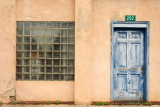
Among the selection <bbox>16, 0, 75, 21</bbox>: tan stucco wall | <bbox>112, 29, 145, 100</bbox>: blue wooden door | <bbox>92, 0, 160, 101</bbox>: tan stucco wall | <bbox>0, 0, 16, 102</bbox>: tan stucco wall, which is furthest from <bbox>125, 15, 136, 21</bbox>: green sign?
<bbox>0, 0, 16, 102</bbox>: tan stucco wall

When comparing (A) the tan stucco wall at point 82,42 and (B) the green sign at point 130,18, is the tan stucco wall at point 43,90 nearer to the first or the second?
(A) the tan stucco wall at point 82,42

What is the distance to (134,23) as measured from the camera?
6.80 meters

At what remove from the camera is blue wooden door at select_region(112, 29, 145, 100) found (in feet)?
22.8

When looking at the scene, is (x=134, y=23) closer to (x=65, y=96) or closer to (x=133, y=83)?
(x=133, y=83)

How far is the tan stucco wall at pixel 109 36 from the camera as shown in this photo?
681cm

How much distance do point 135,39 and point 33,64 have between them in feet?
10.3

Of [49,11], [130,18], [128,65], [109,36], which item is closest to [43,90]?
[49,11]

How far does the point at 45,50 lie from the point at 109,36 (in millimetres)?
1943

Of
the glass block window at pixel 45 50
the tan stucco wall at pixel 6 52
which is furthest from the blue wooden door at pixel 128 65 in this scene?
the tan stucco wall at pixel 6 52

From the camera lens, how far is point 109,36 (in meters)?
6.82

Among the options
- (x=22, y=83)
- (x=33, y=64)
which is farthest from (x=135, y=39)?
(x=22, y=83)

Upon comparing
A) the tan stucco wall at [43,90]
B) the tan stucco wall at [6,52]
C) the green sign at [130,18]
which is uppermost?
the green sign at [130,18]

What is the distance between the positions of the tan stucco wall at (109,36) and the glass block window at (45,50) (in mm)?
744

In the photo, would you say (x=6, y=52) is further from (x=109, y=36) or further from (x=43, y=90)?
(x=109, y=36)
